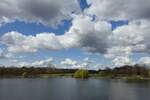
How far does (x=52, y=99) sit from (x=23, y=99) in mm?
5499

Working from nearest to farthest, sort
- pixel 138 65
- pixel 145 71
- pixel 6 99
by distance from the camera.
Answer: pixel 6 99 < pixel 145 71 < pixel 138 65

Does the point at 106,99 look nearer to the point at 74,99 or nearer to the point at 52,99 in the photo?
the point at 74,99

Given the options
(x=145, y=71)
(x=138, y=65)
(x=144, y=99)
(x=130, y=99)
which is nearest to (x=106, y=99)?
(x=130, y=99)

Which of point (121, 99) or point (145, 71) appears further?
point (145, 71)

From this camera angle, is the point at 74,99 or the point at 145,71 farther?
the point at 145,71

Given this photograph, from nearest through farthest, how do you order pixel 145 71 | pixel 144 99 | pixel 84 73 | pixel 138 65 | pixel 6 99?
pixel 6 99 → pixel 144 99 → pixel 84 73 → pixel 145 71 → pixel 138 65

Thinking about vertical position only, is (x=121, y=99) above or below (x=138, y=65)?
below

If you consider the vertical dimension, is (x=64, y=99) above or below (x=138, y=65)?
below

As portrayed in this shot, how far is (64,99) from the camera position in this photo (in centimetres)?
5144

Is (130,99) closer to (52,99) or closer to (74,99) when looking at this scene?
(74,99)

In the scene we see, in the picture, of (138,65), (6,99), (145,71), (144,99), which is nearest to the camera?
(6,99)

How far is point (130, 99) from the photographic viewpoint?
53375mm

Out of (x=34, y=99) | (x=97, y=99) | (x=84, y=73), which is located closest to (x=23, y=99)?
(x=34, y=99)

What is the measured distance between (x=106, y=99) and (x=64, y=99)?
8133 mm
